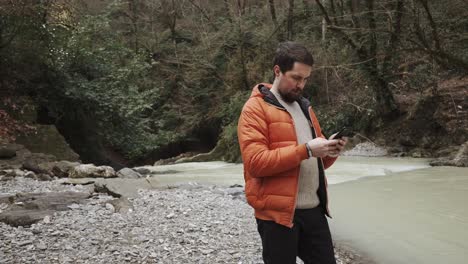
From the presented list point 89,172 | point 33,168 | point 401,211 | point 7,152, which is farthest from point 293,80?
point 7,152

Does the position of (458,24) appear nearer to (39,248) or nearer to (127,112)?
(127,112)

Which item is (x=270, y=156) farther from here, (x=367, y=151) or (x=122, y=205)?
(x=367, y=151)

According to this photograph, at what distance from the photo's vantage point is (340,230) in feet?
18.7

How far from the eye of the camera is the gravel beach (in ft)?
13.2

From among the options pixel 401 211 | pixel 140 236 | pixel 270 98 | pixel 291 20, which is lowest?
pixel 401 211

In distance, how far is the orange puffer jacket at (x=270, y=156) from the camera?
2.06 metres

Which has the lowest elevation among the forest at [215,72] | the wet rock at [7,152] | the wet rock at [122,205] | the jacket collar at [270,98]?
the wet rock at [122,205]

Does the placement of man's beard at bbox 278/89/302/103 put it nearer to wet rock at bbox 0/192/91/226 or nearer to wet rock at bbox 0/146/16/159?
wet rock at bbox 0/192/91/226

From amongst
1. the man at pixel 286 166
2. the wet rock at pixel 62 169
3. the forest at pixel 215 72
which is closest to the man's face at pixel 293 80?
the man at pixel 286 166

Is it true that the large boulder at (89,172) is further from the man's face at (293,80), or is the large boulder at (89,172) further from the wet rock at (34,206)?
the man's face at (293,80)

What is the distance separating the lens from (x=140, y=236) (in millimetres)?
4602

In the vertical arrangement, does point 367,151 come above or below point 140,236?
above

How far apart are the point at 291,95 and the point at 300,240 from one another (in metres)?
0.76

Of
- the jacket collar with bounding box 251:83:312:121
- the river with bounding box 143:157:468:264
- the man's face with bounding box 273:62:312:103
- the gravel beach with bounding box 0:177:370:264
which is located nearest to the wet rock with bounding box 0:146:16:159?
the river with bounding box 143:157:468:264
